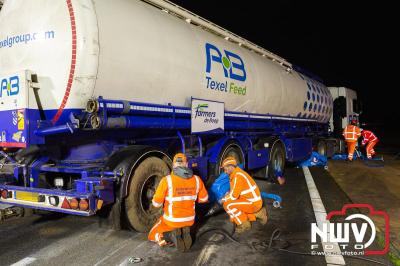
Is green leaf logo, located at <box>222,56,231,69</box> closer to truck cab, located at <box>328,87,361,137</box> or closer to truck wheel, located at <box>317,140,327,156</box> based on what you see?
truck wheel, located at <box>317,140,327,156</box>

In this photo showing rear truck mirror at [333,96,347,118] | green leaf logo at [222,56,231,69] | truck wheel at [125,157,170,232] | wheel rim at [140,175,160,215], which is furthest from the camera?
rear truck mirror at [333,96,347,118]

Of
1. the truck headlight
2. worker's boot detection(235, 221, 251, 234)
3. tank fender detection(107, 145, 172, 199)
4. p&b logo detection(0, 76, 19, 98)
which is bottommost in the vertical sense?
worker's boot detection(235, 221, 251, 234)

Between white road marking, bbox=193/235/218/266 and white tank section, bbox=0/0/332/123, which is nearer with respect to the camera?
white road marking, bbox=193/235/218/266

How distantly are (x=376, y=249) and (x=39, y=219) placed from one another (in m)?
4.85

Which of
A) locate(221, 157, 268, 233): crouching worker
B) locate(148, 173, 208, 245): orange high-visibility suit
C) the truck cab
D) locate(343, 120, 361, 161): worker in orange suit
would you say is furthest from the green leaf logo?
the truck cab

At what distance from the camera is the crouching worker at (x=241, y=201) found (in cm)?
495

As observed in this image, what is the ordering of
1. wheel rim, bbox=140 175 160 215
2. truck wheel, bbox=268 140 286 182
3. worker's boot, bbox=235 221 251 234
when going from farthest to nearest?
truck wheel, bbox=268 140 286 182 < worker's boot, bbox=235 221 251 234 < wheel rim, bbox=140 175 160 215

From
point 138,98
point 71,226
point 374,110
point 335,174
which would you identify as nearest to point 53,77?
point 138,98

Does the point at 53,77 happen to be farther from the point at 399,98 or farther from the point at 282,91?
the point at 399,98

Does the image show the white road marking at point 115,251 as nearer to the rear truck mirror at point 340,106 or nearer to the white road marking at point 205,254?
the white road marking at point 205,254

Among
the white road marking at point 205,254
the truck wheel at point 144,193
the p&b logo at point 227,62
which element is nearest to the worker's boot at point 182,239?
the white road marking at point 205,254

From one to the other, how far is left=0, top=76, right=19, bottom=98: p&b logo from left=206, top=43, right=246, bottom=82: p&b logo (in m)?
3.04

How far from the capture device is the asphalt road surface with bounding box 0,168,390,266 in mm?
3855

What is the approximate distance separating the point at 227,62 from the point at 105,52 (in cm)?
304
